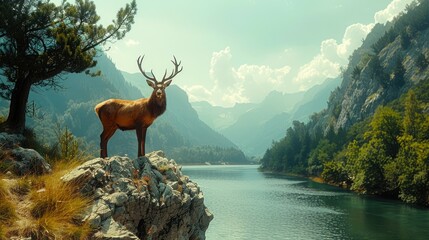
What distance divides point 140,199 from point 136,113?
3.96 metres

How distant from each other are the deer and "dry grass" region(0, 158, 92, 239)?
14.2 feet

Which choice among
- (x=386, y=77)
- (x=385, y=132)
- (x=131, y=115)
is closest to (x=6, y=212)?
(x=131, y=115)

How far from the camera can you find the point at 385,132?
8225 centimetres

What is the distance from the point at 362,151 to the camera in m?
83.5

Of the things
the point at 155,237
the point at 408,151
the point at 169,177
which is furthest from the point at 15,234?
the point at 408,151

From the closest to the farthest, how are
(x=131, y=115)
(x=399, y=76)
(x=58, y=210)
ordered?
(x=58, y=210)
(x=131, y=115)
(x=399, y=76)

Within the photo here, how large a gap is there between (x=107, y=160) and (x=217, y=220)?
139 feet

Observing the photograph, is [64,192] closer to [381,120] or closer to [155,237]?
[155,237]

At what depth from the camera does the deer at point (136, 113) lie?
15773 mm

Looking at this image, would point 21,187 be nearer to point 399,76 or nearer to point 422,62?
point 422,62

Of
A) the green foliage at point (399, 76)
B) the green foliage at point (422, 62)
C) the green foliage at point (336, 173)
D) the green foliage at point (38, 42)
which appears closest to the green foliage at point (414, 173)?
the green foliage at point (336, 173)

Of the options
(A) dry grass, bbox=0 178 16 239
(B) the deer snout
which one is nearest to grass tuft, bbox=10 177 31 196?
(A) dry grass, bbox=0 178 16 239

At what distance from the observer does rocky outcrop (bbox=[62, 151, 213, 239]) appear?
11328 millimetres

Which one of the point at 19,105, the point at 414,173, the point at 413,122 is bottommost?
the point at 414,173
